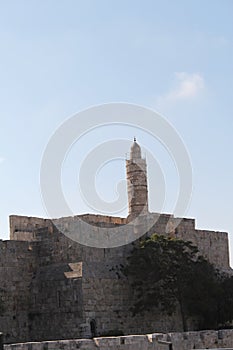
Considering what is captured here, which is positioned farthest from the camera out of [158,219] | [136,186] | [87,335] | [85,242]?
[136,186]

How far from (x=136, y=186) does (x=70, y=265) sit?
6.77 meters

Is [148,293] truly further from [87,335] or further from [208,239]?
[208,239]

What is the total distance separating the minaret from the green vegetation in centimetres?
378

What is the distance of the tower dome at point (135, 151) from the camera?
35625 mm

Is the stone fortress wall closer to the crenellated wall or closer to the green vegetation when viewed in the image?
the green vegetation

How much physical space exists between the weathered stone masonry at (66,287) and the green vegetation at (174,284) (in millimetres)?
528

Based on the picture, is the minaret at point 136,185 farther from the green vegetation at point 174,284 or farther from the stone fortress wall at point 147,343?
the stone fortress wall at point 147,343

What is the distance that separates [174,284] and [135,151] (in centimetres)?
780

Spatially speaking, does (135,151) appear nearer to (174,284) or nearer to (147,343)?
(174,284)

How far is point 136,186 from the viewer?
3509 cm

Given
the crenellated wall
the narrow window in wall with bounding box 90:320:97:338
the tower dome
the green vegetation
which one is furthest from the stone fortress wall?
the tower dome

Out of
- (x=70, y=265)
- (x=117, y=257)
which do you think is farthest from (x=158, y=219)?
(x=70, y=265)

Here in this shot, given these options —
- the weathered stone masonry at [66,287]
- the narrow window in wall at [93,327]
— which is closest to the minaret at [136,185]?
the weathered stone masonry at [66,287]

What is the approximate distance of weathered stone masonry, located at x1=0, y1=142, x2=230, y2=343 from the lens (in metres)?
28.7
